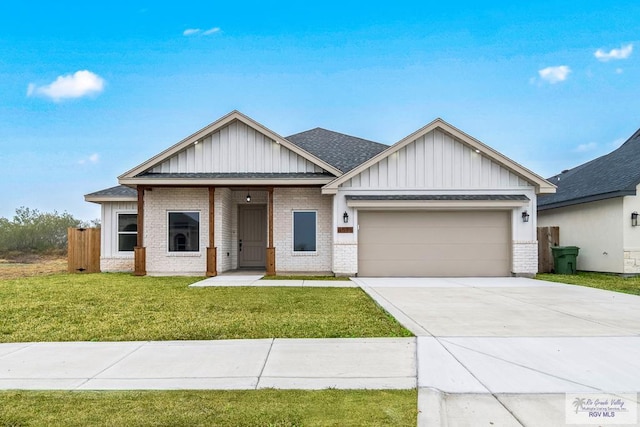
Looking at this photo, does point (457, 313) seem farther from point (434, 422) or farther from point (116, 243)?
point (116, 243)

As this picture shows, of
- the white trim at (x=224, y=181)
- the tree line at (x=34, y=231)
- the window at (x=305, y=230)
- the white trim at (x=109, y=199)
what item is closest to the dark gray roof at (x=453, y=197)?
the white trim at (x=224, y=181)

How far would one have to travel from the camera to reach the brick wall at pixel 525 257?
14.3 m

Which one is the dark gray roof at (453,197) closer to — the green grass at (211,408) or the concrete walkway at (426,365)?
the concrete walkway at (426,365)

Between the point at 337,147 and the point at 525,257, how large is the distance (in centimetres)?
917

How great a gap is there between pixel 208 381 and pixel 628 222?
54.1 feet

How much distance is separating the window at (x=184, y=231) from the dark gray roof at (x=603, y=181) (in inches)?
610

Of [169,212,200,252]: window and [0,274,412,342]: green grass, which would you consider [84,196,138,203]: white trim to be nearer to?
[169,212,200,252]: window

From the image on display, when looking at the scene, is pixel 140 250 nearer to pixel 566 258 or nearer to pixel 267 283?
pixel 267 283

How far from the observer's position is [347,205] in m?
14.2

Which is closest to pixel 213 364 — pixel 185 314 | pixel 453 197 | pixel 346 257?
pixel 185 314

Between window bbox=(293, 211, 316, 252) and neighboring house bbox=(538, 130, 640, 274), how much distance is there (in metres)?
11.2

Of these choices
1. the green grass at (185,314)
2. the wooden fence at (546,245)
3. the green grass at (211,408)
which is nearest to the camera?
the green grass at (211,408)

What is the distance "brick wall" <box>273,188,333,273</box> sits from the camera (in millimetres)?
15234

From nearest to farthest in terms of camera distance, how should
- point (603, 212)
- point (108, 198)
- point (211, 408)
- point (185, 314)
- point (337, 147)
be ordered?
point (211, 408) < point (185, 314) < point (108, 198) < point (603, 212) < point (337, 147)
